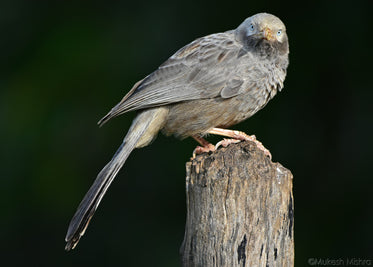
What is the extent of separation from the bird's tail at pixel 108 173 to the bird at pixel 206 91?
10 mm

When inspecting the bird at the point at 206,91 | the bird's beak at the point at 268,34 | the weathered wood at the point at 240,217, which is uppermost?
the bird's beak at the point at 268,34

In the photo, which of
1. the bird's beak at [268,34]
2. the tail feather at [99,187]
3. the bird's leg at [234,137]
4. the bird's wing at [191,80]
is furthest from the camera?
the bird's beak at [268,34]

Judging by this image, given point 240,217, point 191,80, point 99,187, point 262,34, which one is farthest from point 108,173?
point 262,34

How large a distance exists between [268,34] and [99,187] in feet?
7.66

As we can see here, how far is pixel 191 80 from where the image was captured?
5.66 meters

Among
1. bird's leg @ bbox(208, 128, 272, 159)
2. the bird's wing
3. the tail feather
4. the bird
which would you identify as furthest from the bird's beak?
the tail feather

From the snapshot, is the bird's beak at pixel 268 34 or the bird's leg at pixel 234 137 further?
the bird's beak at pixel 268 34

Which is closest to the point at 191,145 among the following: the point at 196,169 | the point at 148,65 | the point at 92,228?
the point at 148,65

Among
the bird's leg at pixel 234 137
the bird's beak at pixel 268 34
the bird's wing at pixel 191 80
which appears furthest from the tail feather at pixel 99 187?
the bird's beak at pixel 268 34

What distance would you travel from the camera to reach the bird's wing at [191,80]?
552 centimetres

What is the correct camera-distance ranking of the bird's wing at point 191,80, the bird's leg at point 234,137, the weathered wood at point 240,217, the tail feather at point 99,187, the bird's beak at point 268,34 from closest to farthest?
the weathered wood at point 240,217
the tail feather at point 99,187
the bird's leg at point 234,137
the bird's wing at point 191,80
the bird's beak at point 268,34

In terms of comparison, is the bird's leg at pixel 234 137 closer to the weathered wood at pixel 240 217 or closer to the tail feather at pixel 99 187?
the tail feather at pixel 99 187

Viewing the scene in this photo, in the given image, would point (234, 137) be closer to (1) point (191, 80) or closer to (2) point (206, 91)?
(2) point (206, 91)

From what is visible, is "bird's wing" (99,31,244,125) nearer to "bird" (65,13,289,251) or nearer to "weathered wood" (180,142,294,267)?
"bird" (65,13,289,251)
